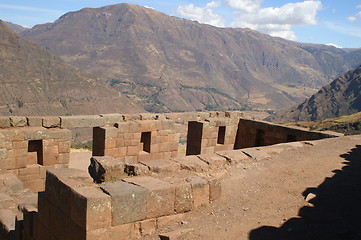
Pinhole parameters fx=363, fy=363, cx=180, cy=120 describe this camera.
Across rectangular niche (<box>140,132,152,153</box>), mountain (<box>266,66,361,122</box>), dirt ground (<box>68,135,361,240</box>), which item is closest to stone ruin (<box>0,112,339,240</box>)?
rectangular niche (<box>140,132,152,153</box>)

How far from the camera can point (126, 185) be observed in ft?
19.6

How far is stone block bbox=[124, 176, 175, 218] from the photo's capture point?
5832mm

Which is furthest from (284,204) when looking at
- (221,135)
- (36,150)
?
(221,135)

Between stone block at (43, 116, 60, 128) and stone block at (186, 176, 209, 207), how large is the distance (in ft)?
21.3

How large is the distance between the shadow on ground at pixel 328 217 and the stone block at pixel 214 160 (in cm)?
203

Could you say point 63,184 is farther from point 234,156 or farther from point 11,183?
point 11,183

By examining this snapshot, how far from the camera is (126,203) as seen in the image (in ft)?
18.2

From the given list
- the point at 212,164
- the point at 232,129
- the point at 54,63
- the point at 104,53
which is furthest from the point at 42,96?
the point at 104,53

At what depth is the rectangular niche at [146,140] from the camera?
43.2 ft

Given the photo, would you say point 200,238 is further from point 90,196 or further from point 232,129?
point 232,129

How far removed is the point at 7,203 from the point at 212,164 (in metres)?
4.98

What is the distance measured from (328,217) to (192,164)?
9.69 ft

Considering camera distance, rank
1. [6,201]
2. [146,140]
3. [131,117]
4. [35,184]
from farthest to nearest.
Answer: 1. [146,140]
2. [131,117]
3. [35,184]
4. [6,201]

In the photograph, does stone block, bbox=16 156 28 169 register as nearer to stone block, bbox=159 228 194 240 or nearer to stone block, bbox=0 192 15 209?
stone block, bbox=0 192 15 209
